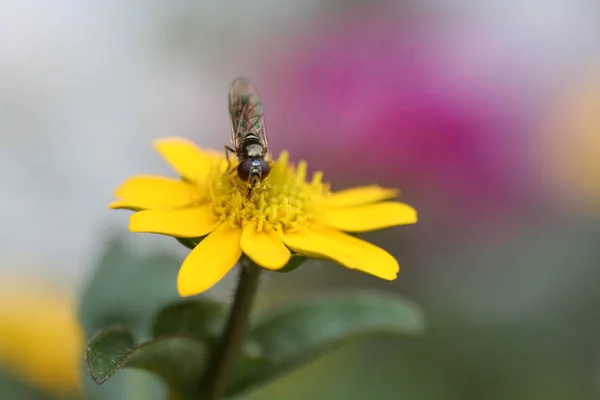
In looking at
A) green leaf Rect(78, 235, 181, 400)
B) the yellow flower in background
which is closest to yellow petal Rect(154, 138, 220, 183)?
green leaf Rect(78, 235, 181, 400)

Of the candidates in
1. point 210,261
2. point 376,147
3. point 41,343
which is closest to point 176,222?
point 210,261

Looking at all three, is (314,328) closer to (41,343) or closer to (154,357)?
(154,357)

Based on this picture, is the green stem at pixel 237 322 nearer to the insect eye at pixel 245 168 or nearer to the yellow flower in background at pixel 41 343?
the insect eye at pixel 245 168

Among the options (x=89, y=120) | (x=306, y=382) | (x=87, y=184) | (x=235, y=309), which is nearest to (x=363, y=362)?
(x=306, y=382)

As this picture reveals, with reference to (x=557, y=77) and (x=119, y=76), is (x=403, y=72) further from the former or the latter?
(x=119, y=76)

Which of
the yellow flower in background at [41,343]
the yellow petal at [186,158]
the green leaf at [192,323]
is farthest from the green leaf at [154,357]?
the yellow flower in background at [41,343]
